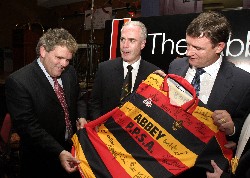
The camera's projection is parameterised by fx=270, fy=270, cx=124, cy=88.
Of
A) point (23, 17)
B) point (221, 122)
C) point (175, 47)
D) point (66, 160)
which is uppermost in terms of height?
point (23, 17)

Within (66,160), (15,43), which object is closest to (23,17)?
(15,43)

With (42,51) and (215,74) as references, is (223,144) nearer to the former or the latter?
(215,74)

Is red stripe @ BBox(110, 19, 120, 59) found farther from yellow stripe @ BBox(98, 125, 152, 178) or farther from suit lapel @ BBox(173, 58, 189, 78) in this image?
yellow stripe @ BBox(98, 125, 152, 178)

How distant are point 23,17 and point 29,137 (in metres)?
10.5

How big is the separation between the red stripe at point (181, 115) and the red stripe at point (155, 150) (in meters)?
0.19

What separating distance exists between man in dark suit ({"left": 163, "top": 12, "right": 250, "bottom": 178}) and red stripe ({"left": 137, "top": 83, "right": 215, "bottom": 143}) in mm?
302

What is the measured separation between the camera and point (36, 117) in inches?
80.7

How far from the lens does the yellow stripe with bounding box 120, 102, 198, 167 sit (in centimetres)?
159

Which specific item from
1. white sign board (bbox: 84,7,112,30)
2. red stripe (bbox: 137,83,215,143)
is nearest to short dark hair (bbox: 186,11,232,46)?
red stripe (bbox: 137,83,215,143)

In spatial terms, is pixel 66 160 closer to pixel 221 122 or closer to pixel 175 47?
pixel 221 122

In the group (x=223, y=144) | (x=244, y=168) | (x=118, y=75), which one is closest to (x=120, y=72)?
(x=118, y=75)

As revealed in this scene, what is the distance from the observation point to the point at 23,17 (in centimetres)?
1127

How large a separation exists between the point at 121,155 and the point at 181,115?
45 cm

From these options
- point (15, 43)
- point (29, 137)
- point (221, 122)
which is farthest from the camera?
point (15, 43)
